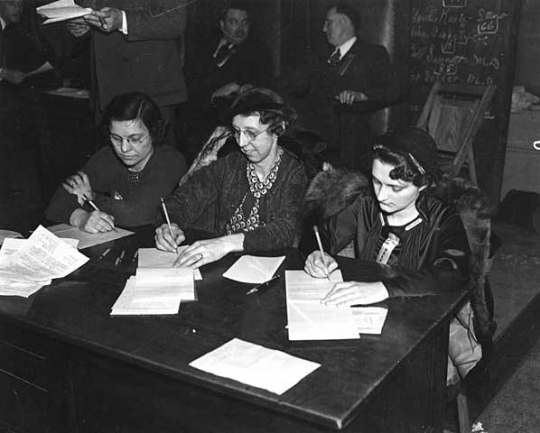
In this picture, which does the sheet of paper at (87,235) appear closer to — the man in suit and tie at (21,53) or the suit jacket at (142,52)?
the suit jacket at (142,52)

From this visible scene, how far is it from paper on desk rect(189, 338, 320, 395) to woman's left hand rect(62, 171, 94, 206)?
1537 mm

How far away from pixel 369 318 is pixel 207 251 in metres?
0.72

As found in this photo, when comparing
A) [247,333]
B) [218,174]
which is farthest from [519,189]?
[247,333]

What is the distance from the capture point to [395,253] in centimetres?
258

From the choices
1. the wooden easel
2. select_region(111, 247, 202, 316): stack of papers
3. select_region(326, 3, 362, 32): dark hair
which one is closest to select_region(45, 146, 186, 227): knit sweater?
select_region(111, 247, 202, 316): stack of papers

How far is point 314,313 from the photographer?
2074mm

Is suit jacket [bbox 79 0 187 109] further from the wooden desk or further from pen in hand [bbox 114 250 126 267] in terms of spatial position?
the wooden desk

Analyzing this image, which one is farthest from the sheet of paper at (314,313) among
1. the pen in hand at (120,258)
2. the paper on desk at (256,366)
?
the pen in hand at (120,258)

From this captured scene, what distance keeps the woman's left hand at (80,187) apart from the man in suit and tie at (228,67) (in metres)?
2.03

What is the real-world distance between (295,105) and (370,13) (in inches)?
34.2

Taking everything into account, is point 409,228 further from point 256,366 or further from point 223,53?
point 223,53

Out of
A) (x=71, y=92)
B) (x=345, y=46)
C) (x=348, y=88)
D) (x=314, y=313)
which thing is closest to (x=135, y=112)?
(x=314, y=313)

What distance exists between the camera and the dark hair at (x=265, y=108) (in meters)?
2.90

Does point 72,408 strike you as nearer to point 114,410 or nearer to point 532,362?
point 114,410
